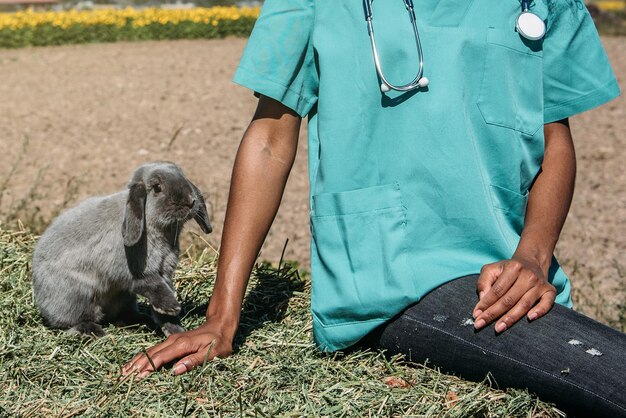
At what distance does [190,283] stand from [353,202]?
115 centimetres

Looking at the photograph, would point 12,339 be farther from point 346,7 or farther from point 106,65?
point 106,65

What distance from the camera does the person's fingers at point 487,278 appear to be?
2561 millimetres

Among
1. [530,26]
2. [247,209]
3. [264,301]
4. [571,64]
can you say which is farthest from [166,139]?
[530,26]

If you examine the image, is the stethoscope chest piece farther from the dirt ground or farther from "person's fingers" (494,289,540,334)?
the dirt ground

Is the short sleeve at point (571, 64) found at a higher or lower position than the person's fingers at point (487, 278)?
higher

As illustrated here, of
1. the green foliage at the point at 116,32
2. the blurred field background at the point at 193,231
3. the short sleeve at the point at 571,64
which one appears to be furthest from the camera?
the green foliage at the point at 116,32

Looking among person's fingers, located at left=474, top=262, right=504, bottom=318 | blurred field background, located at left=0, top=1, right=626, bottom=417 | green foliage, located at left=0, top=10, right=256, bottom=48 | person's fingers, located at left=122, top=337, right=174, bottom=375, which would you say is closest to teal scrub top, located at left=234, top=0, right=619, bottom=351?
person's fingers, located at left=474, top=262, right=504, bottom=318

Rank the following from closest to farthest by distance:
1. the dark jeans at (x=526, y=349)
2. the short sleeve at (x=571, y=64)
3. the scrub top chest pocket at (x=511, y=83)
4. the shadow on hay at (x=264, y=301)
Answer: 1. the dark jeans at (x=526, y=349)
2. the scrub top chest pocket at (x=511, y=83)
3. the short sleeve at (x=571, y=64)
4. the shadow on hay at (x=264, y=301)

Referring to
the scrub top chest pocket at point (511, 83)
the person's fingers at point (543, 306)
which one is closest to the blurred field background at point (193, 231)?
the person's fingers at point (543, 306)

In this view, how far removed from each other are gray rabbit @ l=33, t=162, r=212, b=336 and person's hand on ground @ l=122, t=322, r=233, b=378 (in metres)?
0.24

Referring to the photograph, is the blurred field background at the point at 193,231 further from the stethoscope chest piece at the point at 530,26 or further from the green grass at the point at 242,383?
the stethoscope chest piece at the point at 530,26

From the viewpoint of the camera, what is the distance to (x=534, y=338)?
2.49 m

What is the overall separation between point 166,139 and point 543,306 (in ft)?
22.2

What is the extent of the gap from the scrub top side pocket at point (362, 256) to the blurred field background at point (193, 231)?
0.58 ft
